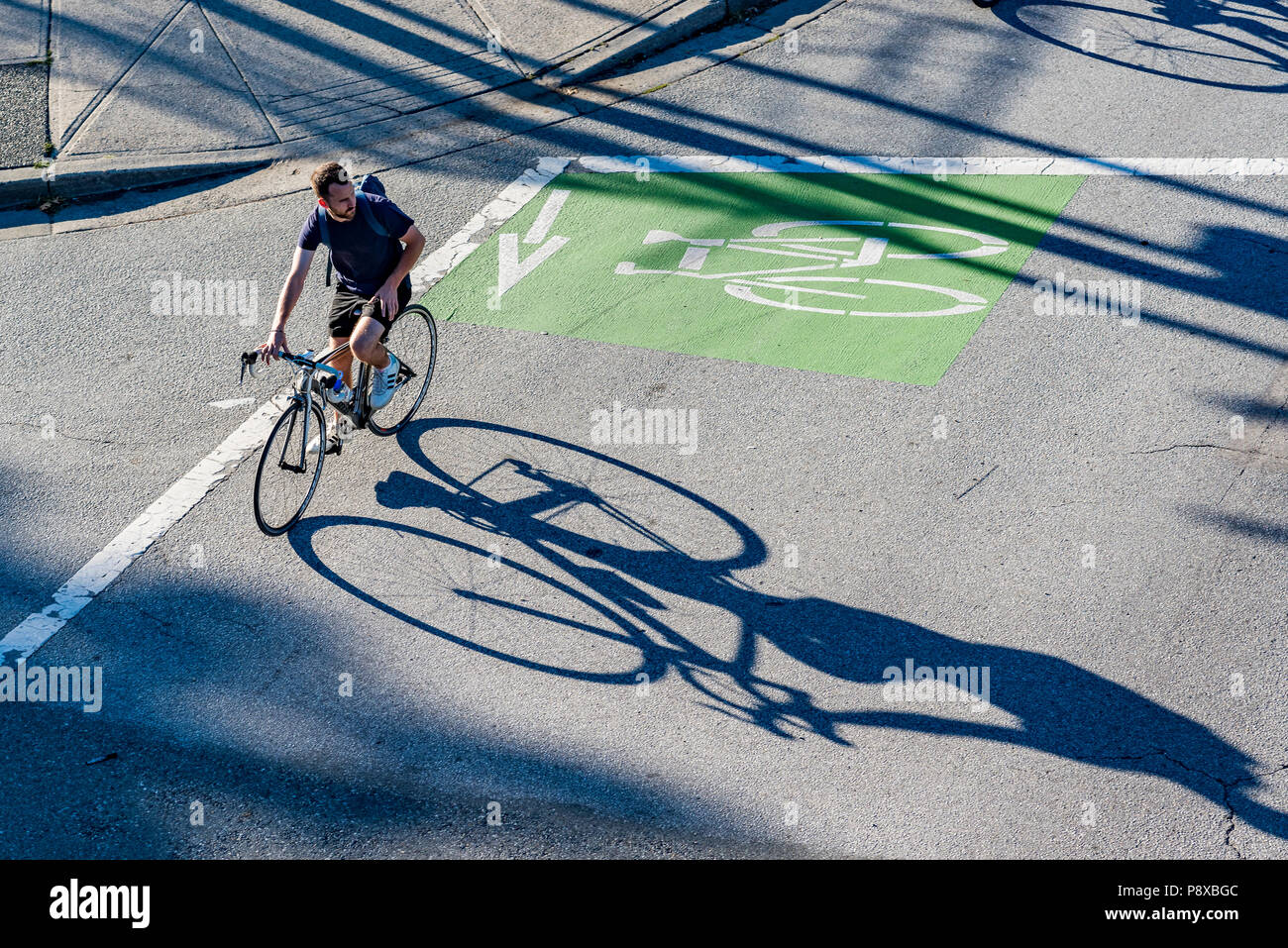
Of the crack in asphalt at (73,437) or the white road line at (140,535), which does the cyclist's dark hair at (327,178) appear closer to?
the white road line at (140,535)

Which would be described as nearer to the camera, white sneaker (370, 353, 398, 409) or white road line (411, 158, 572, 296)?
white sneaker (370, 353, 398, 409)

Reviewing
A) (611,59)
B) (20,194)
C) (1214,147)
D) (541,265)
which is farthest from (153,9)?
(1214,147)

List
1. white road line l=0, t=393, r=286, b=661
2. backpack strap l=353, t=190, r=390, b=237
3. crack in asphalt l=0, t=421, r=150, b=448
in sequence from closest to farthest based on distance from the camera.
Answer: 1. white road line l=0, t=393, r=286, b=661
2. backpack strap l=353, t=190, r=390, b=237
3. crack in asphalt l=0, t=421, r=150, b=448

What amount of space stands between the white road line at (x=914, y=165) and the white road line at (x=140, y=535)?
392cm

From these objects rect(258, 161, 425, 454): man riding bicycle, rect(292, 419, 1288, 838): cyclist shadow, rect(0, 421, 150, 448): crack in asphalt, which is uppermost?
rect(258, 161, 425, 454): man riding bicycle

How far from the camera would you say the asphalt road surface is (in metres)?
5.38

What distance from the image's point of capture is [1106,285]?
8.43 m

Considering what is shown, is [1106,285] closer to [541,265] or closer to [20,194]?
[541,265]

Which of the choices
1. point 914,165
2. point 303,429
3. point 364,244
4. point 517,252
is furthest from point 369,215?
point 914,165

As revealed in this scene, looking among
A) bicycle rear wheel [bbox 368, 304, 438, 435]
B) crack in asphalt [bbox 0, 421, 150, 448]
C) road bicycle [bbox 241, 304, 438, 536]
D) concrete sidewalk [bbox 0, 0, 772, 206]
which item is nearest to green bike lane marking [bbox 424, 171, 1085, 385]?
bicycle rear wheel [bbox 368, 304, 438, 435]

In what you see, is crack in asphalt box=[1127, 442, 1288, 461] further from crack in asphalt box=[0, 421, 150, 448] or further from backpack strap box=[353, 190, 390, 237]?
crack in asphalt box=[0, 421, 150, 448]

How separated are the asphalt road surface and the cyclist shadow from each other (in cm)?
2

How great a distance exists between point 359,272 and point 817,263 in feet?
11.5

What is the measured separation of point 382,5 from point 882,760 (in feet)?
32.3
